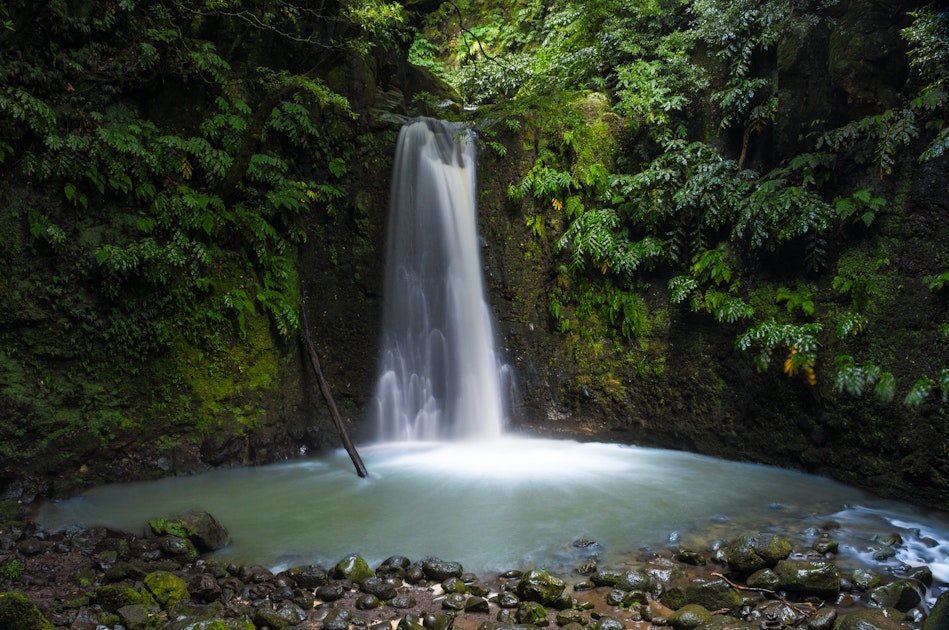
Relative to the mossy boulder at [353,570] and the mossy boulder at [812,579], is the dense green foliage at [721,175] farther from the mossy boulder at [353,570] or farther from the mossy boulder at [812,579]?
the mossy boulder at [353,570]

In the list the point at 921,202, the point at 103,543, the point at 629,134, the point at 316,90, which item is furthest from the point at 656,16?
the point at 103,543

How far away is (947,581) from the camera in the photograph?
4.13 meters

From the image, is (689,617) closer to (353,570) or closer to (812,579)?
(812,579)

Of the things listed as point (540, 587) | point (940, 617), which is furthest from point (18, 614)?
point (940, 617)

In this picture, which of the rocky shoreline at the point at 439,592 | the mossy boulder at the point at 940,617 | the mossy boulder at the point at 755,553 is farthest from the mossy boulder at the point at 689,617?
the mossy boulder at the point at 940,617

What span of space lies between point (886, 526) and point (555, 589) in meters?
3.59

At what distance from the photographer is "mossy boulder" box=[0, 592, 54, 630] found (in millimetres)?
2949

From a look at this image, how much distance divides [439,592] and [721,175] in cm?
657

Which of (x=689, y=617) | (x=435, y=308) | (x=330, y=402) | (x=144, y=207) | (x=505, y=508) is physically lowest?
(x=689, y=617)

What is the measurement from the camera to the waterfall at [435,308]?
838 centimetres

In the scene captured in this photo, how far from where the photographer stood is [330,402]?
741 centimetres

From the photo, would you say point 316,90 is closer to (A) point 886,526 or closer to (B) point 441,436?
(B) point 441,436

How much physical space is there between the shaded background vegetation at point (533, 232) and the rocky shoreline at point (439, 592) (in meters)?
1.96

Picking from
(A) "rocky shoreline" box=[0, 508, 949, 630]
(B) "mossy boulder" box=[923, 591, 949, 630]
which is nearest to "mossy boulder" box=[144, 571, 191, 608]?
(A) "rocky shoreline" box=[0, 508, 949, 630]
